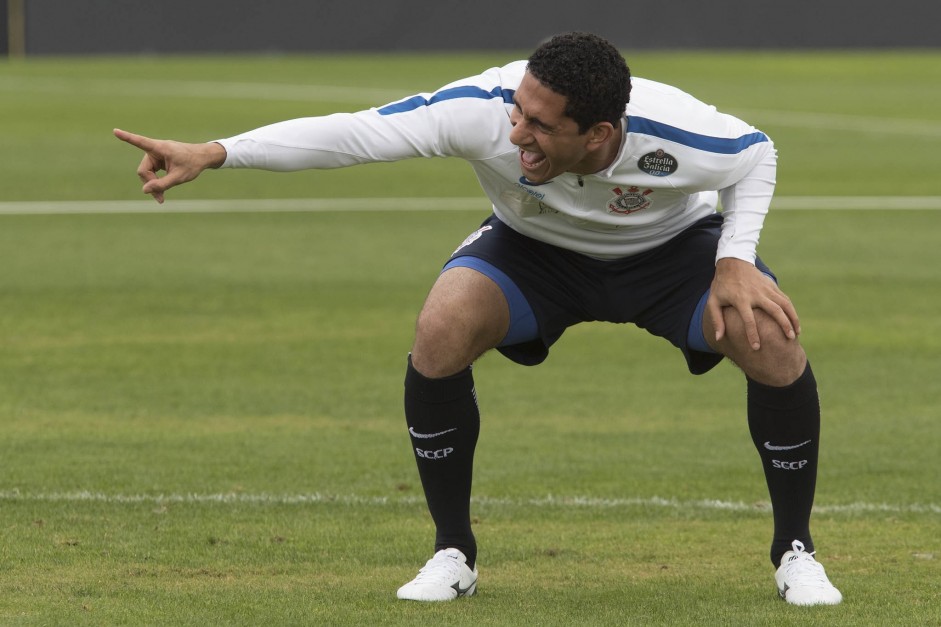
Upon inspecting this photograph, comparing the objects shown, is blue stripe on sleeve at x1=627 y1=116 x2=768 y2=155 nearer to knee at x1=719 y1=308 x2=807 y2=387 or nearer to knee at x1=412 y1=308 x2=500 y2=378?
knee at x1=719 y1=308 x2=807 y2=387

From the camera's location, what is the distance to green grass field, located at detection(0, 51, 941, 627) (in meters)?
5.05

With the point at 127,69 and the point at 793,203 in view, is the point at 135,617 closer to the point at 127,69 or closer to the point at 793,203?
the point at 793,203

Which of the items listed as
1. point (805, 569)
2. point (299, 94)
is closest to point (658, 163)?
point (805, 569)

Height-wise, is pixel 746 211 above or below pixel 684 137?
below

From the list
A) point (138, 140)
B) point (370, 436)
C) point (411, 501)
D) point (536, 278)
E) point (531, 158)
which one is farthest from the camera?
point (370, 436)

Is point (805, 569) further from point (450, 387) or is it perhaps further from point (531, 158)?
point (531, 158)

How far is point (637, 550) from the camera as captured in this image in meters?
5.64

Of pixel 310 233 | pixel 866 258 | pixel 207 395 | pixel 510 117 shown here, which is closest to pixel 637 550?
pixel 510 117

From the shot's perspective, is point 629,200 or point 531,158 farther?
point 629,200

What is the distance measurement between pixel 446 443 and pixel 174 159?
119cm

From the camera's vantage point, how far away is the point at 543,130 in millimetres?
4734

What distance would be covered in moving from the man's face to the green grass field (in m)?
1.29

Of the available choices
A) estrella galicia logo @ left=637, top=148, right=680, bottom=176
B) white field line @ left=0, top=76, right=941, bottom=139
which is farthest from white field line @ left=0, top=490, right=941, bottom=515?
white field line @ left=0, top=76, right=941, bottom=139

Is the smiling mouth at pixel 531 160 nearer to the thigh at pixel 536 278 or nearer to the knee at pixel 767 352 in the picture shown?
the thigh at pixel 536 278
